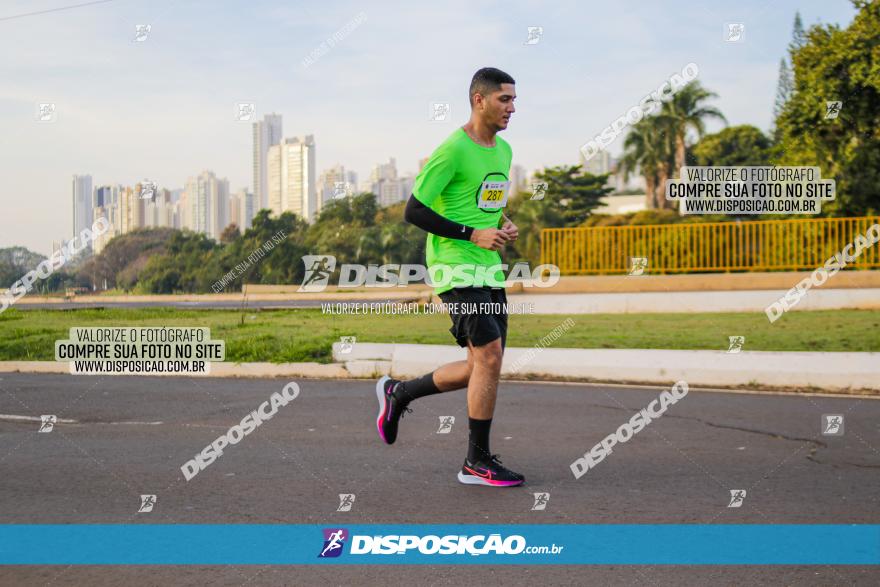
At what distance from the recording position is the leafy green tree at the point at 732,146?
173ft

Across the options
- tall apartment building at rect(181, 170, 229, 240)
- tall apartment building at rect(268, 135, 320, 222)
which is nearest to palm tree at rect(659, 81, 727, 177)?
tall apartment building at rect(268, 135, 320, 222)

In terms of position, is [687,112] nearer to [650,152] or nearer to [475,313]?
[650,152]

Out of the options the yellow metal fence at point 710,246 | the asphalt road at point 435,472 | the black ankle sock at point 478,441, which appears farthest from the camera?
the yellow metal fence at point 710,246

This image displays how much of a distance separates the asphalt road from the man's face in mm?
1968

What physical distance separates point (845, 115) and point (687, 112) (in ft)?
92.0

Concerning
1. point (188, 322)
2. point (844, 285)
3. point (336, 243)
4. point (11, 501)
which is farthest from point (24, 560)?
point (336, 243)

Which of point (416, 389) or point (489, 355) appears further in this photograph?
point (416, 389)

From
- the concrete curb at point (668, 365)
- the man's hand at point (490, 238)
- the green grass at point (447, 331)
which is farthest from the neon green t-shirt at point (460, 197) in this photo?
the green grass at point (447, 331)

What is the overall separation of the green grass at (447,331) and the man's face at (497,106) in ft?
20.6

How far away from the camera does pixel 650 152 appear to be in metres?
49.1

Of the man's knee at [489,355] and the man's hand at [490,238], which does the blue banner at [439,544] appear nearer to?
the man's knee at [489,355]

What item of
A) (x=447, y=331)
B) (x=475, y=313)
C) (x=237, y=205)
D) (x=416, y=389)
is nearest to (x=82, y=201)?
(x=447, y=331)

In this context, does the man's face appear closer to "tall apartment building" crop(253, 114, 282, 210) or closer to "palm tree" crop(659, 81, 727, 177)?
"tall apartment building" crop(253, 114, 282, 210)

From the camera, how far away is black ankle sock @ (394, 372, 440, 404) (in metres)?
5.32
